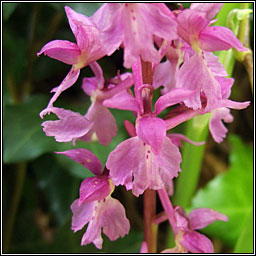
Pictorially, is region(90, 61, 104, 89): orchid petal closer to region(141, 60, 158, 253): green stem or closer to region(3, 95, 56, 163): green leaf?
region(141, 60, 158, 253): green stem

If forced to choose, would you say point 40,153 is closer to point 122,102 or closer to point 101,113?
point 101,113

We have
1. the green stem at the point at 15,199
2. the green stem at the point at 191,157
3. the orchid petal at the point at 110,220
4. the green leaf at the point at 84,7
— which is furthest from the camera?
the green stem at the point at 15,199

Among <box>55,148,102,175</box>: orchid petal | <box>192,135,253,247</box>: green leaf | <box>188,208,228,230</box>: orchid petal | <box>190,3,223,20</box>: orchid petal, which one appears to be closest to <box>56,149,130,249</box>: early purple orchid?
<box>55,148,102,175</box>: orchid petal

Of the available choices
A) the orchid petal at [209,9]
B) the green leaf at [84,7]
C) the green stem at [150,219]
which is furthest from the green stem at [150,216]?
the green leaf at [84,7]

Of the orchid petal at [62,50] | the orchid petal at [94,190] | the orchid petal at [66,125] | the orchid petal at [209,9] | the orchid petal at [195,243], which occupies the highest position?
the orchid petal at [209,9]

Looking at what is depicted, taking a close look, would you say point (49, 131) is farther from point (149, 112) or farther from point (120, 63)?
point (120, 63)

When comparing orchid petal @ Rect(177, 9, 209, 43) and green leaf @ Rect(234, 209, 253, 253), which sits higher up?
orchid petal @ Rect(177, 9, 209, 43)

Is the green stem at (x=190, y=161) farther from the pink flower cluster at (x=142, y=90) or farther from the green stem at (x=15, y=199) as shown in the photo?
the green stem at (x=15, y=199)
